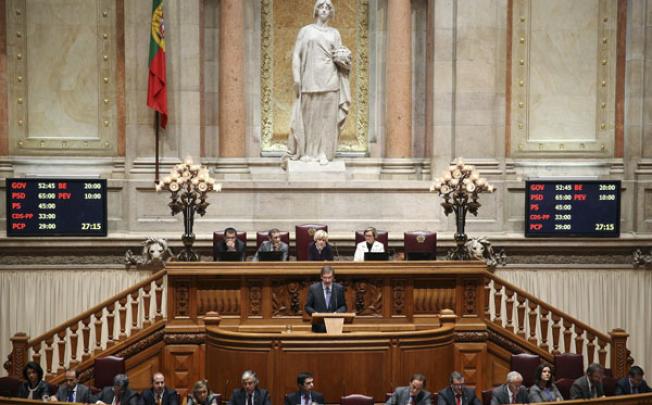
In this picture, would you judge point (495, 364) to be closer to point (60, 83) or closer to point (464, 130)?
point (464, 130)

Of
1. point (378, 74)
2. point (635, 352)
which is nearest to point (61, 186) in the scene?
point (378, 74)

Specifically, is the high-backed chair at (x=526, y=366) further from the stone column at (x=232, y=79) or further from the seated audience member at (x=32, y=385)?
the stone column at (x=232, y=79)

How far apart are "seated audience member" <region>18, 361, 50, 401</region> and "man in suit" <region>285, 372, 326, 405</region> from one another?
107 inches

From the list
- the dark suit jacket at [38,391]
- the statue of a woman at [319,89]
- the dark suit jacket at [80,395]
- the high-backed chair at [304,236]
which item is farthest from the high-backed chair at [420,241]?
the dark suit jacket at [38,391]

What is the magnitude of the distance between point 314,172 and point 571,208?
374cm

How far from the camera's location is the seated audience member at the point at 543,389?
446 inches

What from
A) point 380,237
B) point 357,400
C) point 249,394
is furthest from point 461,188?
point 249,394

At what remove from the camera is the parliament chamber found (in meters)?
15.2

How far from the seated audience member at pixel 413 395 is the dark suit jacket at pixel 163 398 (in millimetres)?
2202

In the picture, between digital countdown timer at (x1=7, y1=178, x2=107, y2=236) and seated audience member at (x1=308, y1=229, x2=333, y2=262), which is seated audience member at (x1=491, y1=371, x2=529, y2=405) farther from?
digital countdown timer at (x1=7, y1=178, x2=107, y2=236)

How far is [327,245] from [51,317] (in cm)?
445

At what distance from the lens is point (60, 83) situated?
643 inches

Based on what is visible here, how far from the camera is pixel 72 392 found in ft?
37.4

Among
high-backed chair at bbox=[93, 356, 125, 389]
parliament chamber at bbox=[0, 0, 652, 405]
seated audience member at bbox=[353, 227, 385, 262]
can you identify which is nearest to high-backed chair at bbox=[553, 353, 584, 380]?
parliament chamber at bbox=[0, 0, 652, 405]
